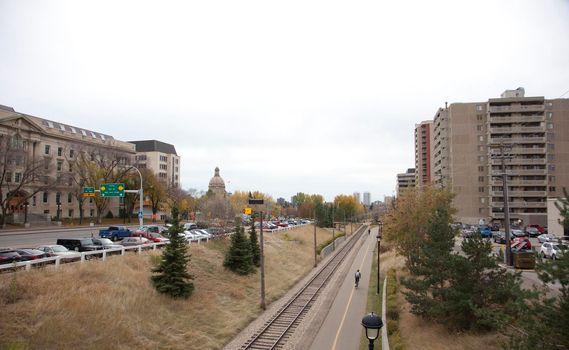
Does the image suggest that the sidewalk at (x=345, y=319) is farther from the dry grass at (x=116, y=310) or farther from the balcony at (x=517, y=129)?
the balcony at (x=517, y=129)

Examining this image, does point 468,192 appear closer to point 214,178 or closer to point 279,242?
point 279,242

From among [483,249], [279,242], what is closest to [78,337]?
[483,249]

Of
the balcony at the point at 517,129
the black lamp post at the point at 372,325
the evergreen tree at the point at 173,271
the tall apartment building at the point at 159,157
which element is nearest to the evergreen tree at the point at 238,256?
the evergreen tree at the point at 173,271

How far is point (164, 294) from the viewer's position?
2422 cm

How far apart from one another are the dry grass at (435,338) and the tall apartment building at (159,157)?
114673 millimetres

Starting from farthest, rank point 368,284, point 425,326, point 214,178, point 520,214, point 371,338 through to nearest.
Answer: point 214,178, point 520,214, point 368,284, point 425,326, point 371,338

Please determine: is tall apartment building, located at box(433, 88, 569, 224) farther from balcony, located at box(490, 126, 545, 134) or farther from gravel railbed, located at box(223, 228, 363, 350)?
gravel railbed, located at box(223, 228, 363, 350)

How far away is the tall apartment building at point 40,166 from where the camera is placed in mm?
60281

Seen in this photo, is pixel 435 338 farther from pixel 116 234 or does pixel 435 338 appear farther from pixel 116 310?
pixel 116 234

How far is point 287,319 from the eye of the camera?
25.9 m

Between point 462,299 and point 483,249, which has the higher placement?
point 483,249

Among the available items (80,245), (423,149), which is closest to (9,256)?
(80,245)

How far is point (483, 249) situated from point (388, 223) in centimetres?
2174

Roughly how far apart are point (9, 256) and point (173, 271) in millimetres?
10106
